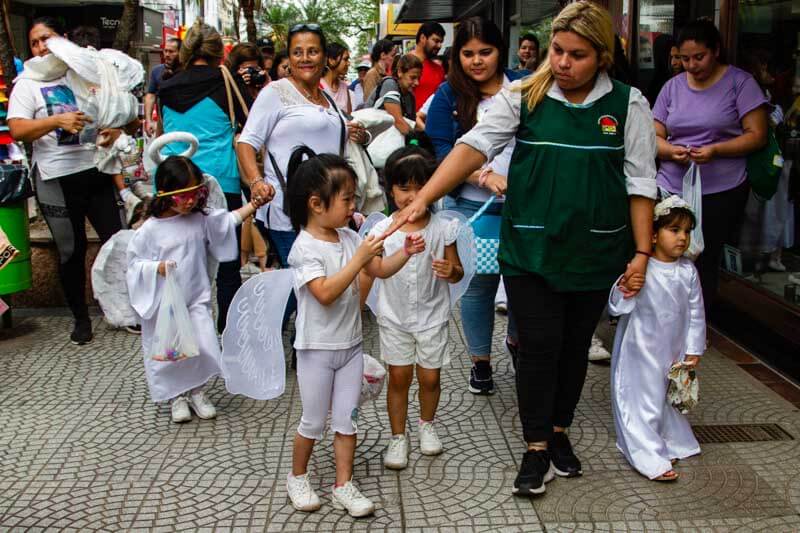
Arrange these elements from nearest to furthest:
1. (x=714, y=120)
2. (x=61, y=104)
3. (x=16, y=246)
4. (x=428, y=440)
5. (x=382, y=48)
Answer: (x=428, y=440) → (x=714, y=120) → (x=61, y=104) → (x=16, y=246) → (x=382, y=48)

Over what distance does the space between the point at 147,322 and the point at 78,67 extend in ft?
7.31

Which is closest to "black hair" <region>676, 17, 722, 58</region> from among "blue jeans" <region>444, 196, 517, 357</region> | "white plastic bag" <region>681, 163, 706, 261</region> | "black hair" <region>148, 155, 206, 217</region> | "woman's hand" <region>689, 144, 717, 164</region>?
"woman's hand" <region>689, 144, 717, 164</region>

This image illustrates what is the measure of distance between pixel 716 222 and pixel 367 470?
8.90 feet

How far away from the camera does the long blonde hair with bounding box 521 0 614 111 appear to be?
11.4 feet

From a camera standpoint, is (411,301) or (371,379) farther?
(411,301)

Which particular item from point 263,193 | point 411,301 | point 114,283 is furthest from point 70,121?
point 411,301

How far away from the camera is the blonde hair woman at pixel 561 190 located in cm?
356

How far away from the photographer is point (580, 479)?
155 inches

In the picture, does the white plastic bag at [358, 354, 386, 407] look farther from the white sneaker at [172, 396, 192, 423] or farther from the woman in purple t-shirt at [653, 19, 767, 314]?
the woman in purple t-shirt at [653, 19, 767, 314]

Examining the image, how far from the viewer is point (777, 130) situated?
6.12 metres

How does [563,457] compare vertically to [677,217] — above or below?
below

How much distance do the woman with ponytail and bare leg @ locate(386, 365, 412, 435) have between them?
204 centimetres

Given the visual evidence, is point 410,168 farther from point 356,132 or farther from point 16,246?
point 16,246

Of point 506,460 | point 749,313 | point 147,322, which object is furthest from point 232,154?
point 749,313
